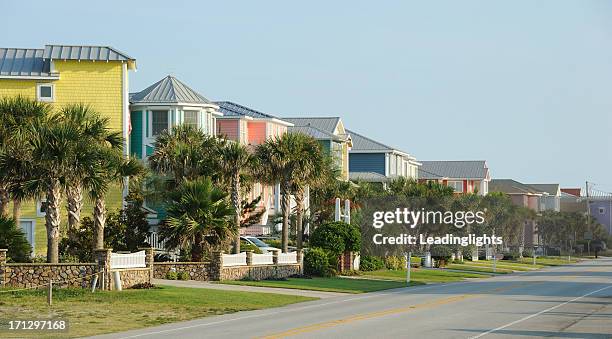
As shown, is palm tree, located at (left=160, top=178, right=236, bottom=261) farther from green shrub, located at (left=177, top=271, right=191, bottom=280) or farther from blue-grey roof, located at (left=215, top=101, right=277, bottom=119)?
blue-grey roof, located at (left=215, top=101, right=277, bottom=119)

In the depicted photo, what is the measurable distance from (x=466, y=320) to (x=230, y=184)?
27745 mm

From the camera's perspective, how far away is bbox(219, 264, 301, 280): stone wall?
51.2m

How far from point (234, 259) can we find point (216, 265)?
6.82 feet

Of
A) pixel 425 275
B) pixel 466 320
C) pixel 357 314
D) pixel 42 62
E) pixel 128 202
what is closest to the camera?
pixel 466 320

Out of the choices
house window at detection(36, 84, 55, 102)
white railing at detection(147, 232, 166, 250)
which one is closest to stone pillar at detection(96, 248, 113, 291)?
white railing at detection(147, 232, 166, 250)

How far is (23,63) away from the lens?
6181 centimetres

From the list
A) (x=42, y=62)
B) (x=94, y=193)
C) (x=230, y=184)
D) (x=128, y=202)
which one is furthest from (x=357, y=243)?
(x=94, y=193)

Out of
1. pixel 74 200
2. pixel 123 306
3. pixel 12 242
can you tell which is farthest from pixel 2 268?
pixel 123 306

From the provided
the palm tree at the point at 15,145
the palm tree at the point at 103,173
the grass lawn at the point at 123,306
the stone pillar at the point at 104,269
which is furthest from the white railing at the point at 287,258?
the stone pillar at the point at 104,269

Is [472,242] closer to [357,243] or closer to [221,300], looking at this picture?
[357,243]

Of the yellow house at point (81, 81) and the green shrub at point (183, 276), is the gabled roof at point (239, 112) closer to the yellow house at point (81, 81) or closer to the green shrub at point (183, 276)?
the yellow house at point (81, 81)

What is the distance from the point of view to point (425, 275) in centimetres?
7344

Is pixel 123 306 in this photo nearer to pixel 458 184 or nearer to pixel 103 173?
pixel 103 173

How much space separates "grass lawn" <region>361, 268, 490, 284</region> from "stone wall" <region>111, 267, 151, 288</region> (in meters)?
24.3
